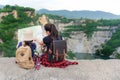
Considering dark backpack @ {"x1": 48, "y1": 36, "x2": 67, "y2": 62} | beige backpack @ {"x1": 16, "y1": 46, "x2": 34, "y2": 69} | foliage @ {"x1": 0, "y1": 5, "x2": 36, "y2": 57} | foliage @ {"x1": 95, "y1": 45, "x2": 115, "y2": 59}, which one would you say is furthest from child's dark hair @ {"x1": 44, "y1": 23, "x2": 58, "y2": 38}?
foliage @ {"x1": 95, "y1": 45, "x2": 115, "y2": 59}

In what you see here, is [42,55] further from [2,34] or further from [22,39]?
[2,34]

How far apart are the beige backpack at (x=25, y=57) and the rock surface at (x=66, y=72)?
9 centimetres

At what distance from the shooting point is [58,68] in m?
6.99

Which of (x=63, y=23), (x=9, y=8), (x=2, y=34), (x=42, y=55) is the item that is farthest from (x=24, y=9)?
(x=42, y=55)

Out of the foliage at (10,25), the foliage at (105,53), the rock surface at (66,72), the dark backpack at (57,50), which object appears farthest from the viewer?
the foliage at (105,53)

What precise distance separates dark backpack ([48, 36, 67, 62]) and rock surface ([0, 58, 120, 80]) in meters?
0.19

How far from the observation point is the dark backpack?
272 inches

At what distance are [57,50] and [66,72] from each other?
40cm

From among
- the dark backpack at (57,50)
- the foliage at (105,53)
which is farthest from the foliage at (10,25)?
the dark backpack at (57,50)

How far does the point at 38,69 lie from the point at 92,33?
7298 cm

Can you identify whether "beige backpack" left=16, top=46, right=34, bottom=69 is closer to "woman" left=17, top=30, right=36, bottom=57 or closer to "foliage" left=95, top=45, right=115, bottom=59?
"woman" left=17, top=30, right=36, bottom=57

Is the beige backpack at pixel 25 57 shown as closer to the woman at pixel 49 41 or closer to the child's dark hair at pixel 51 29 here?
the woman at pixel 49 41

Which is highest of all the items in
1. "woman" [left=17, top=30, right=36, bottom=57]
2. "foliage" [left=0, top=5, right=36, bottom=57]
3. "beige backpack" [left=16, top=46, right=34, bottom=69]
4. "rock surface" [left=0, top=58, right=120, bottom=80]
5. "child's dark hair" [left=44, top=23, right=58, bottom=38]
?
"child's dark hair" [left=44, top=23, right=58, bottom=38]

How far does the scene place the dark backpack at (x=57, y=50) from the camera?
6.91 m
